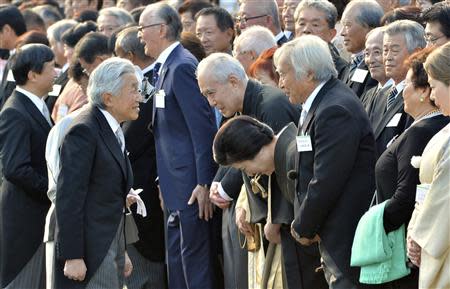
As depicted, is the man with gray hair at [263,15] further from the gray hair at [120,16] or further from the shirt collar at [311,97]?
the shirt collar at [311,97]

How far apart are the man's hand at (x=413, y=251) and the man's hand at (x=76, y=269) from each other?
6.53ft

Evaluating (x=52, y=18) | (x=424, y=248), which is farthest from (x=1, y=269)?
(x=52, y=18)

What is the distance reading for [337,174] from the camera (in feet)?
19.5

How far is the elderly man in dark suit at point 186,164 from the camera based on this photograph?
7852 mm

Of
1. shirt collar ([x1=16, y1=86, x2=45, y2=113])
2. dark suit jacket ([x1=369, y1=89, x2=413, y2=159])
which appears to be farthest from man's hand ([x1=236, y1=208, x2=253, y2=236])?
shirt collar ([x1=16, y1=86, x2=45, y2=113])

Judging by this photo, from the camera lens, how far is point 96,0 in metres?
14.6

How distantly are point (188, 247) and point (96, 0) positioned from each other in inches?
287

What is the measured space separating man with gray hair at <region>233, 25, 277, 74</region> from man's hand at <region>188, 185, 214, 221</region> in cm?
95

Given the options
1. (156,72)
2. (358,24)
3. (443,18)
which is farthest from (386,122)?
(156,72)

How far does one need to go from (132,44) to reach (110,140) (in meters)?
2.23

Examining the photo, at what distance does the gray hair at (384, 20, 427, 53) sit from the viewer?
272 inches

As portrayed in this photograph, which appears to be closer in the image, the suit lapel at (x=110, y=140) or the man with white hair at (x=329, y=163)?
the man with white hair at (x=329, y=163)

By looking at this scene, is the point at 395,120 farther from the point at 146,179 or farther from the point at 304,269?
the point at 146,179

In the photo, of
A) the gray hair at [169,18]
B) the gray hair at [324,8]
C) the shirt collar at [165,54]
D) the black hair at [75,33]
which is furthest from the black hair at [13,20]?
the gray hair at [324,8]
